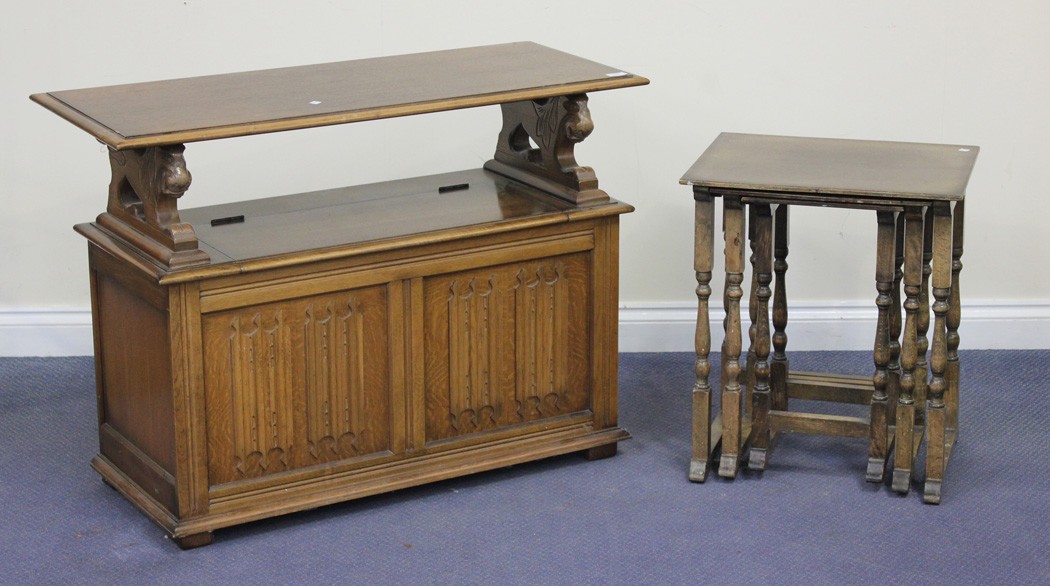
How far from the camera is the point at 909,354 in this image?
3959mm

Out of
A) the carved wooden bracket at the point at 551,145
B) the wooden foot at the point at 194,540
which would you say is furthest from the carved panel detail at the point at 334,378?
the carved wooden bracket at the point at 551,145

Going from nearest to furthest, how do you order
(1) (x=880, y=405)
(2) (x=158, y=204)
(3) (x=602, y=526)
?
(2) (x=158, y=204)
(3) (x=602, y=526)
(1) (x=880, y=405)

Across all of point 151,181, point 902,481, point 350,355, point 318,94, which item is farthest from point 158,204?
point 902,481

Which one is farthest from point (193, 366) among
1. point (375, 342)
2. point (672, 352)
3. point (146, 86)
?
point (672, 352)

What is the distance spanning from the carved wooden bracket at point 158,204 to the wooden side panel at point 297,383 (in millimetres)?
195

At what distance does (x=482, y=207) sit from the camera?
4125 millimetres

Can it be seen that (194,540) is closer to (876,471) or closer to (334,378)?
(334,378)

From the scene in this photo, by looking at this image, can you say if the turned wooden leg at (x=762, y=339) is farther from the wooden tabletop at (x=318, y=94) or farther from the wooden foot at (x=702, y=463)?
the wooden tabletop at (x=318, y=94)

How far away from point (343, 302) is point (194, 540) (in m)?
0.69

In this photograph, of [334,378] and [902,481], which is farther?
[902,481]

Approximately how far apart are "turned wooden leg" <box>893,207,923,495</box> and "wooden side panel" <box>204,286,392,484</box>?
52.1 inches

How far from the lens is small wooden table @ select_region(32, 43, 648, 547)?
366cm

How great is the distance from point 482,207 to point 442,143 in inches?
37.8

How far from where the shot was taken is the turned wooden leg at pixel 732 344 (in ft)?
12.9
